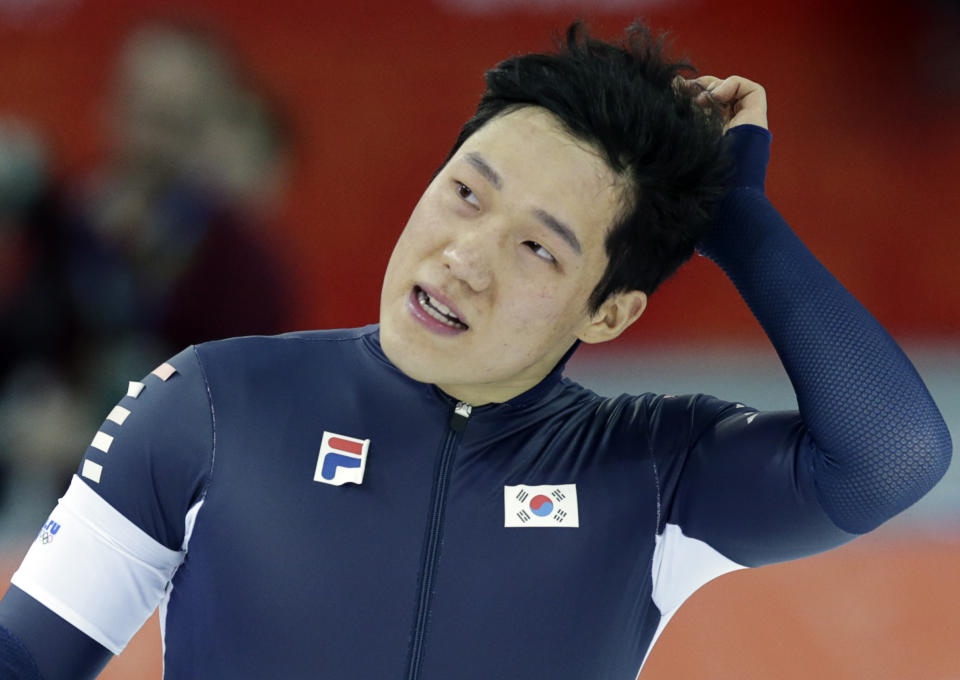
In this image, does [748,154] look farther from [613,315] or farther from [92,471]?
[92,471]

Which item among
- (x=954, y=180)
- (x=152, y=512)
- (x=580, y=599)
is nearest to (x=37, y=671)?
(x=152, y=512)

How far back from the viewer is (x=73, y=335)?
3.90 m

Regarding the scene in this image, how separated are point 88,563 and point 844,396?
0.88m

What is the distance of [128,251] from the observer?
12.8 feet

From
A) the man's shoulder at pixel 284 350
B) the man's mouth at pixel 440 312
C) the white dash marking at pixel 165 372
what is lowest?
the white dash marking at pixel 165 372

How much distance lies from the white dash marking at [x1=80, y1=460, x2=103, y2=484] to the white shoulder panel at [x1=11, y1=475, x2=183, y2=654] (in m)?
0.01

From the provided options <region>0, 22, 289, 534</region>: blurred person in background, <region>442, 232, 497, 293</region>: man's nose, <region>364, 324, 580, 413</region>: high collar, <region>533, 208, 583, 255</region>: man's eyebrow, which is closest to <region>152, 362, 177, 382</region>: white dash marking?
<region>364, 324, 580, 413</region>: high collar

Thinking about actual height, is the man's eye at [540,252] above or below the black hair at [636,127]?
below

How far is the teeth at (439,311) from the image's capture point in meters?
1.33

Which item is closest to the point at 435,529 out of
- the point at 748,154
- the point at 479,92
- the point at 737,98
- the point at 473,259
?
the point at 473,259

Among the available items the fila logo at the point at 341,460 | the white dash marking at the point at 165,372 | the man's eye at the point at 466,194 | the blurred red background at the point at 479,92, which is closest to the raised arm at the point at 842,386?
the man's eye at the point at 466,194

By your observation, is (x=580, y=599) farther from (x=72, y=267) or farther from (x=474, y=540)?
(x=72, y=267)

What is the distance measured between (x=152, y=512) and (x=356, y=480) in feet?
0.77

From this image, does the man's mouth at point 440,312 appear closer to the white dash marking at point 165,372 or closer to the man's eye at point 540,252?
the man's eye at point 540,252
